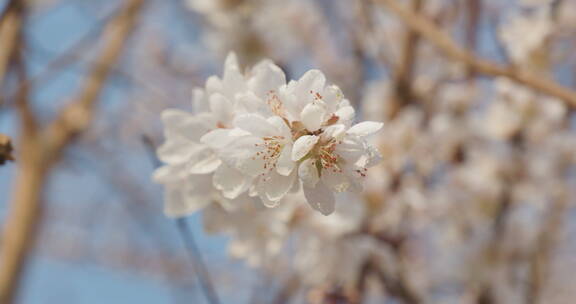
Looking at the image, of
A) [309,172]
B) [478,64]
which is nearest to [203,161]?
[309,172]

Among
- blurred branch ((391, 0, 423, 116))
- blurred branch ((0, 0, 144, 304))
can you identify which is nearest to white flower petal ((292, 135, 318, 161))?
blurred branch ((391, 0, 423, 116))

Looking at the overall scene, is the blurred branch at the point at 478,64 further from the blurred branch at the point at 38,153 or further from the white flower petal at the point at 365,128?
the blurred branch at the point at 38,153

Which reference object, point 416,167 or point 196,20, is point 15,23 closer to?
point 416,167

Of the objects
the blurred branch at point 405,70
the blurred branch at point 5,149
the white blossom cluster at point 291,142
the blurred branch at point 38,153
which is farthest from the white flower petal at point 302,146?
the blurred branch at point 38,153

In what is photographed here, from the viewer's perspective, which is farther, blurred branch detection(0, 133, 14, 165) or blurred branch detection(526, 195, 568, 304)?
blurred branch detection(526, 195, 568, 304)

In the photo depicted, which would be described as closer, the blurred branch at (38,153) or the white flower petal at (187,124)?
the white flower petal at (187,124)

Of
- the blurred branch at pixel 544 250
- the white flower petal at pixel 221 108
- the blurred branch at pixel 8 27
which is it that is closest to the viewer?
the white flower petal at pixel 221 108

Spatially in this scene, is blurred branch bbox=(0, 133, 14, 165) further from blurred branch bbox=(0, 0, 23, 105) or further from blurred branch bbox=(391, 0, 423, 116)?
blurred branch bbox=(391, 0, 423, 116)
